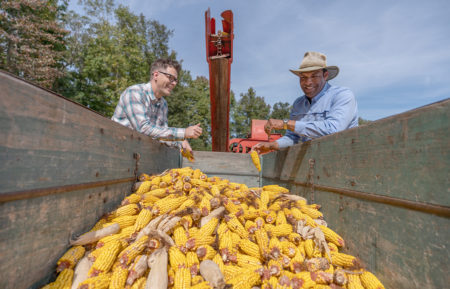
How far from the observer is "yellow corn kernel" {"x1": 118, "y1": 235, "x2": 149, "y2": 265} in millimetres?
1690

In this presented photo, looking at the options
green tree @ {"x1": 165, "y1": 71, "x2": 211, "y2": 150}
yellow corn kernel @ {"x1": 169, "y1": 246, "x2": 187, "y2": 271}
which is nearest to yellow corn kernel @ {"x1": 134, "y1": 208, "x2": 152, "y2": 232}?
yellow corn kernel @ {"x1": 169, "y1": 246, "x2": 187, "y2": 271}

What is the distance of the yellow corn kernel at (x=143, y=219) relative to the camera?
2.04 m

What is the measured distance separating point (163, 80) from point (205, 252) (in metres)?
3.12

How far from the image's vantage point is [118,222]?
2.05 m

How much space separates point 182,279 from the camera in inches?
63.4

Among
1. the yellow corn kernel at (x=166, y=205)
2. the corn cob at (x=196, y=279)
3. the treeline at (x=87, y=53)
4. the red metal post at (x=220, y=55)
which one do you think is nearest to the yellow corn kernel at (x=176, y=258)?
the corn cob at (x=196, y=279)

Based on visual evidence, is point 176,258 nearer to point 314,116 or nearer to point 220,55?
point 314,116

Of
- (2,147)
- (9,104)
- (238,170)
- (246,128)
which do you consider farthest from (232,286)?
(246,128)

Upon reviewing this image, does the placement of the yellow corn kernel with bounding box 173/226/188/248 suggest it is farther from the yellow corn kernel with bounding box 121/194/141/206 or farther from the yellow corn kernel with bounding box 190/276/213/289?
the yellow corn kernel with bounding box 121/194/141/206

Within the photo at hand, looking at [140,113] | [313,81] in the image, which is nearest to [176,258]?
[140,113]

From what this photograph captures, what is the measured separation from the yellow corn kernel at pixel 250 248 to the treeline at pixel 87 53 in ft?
57.3

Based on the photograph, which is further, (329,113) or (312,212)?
(329,113)

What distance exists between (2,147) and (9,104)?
212 mm

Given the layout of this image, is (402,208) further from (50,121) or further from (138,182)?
(138,182)
